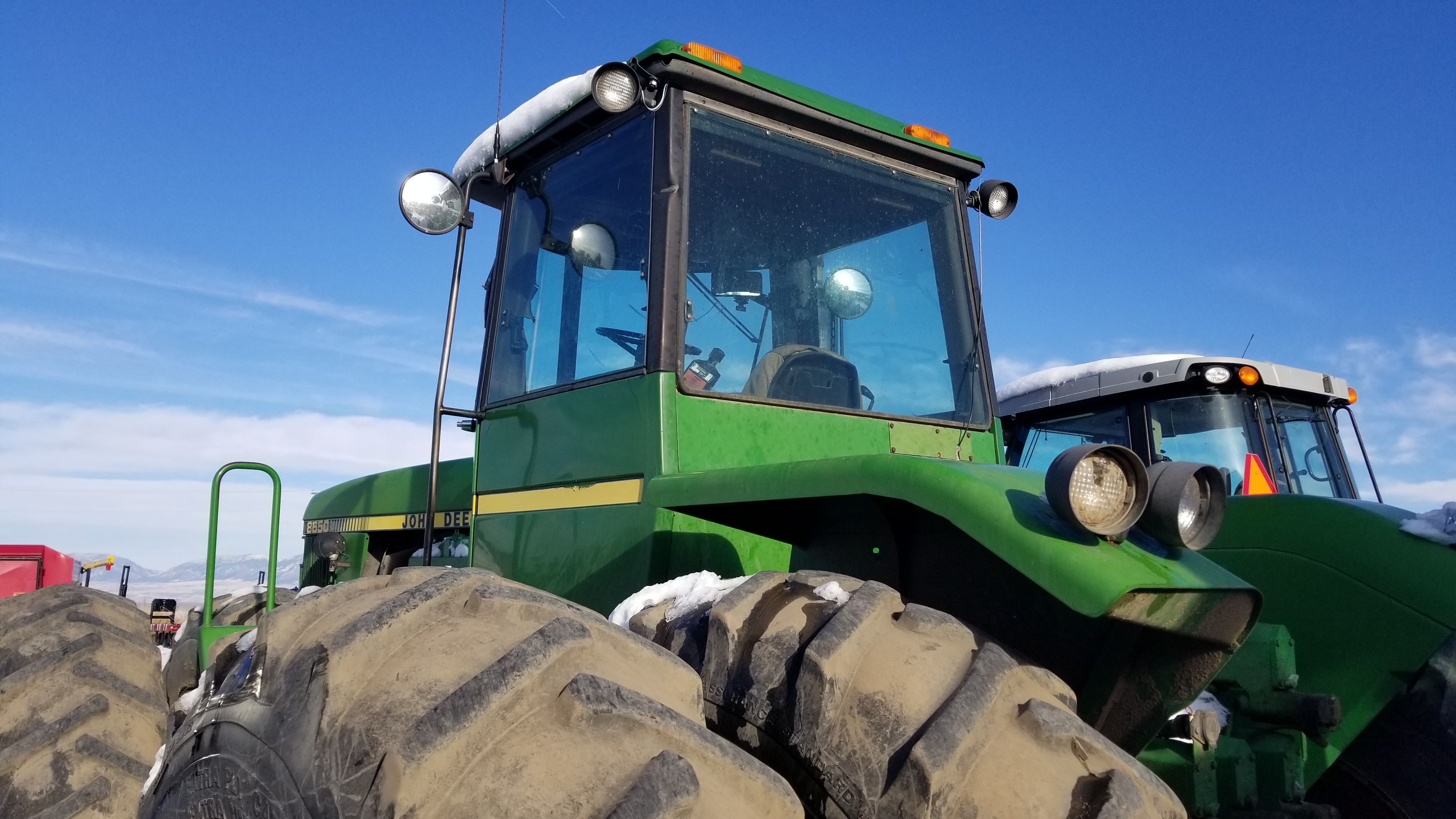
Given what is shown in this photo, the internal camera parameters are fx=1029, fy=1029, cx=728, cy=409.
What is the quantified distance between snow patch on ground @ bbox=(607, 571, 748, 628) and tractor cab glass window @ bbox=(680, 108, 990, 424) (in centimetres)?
61

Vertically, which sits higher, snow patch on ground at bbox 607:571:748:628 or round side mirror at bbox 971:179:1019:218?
round side mirror at bbox 971:179:1019:218

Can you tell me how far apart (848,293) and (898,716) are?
179cm

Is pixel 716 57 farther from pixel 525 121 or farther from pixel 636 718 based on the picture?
pixel 636 718

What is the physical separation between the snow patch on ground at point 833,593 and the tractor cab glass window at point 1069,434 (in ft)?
18.5

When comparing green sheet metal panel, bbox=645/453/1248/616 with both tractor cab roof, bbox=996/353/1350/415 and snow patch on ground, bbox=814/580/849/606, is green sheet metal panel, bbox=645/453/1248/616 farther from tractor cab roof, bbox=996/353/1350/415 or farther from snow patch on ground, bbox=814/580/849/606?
tractor cab roof, bbox=996/353/1350/415

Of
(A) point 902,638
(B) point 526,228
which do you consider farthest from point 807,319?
(A) point 902,638

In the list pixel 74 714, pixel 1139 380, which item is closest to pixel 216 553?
pixel 74 714

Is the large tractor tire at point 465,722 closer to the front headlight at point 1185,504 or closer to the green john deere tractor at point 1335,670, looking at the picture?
the front headlight at point 1185,504

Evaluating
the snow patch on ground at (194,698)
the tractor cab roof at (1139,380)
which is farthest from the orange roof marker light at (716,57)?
the tractor cab roof at (1139,380)

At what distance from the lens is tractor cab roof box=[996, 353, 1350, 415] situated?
22.9ft

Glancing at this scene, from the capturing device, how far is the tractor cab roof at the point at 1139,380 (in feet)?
22.9

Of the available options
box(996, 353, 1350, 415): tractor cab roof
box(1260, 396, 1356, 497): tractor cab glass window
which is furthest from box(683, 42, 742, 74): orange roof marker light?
box(1260, 396, 1356, 497): tractor cab glass window

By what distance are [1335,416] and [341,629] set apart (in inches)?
306

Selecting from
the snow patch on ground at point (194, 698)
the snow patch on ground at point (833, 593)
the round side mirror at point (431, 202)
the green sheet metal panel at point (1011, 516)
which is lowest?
the snow patch on ground at point (194, 698)
